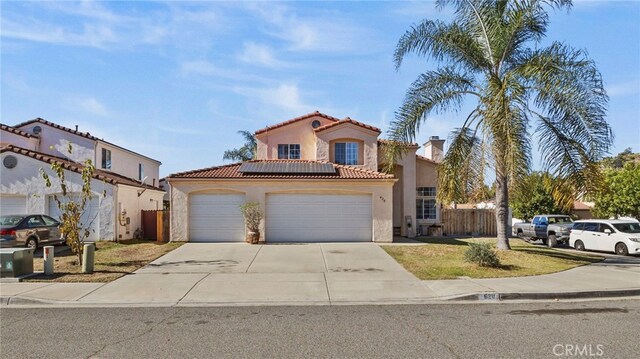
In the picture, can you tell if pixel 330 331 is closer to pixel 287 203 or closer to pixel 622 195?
pixel 287 203

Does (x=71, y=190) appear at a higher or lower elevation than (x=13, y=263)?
higher

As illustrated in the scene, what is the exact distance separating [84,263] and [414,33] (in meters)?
12.9

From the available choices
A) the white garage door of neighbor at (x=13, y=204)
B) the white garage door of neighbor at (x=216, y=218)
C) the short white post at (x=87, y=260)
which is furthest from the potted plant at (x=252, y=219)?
the white garage door of neighbor at (x=13, y=204)

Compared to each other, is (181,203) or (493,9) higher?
(493,9)

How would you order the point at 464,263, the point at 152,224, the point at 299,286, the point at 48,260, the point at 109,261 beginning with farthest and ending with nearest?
the point at 152,224 → the point at 109,261 → the point at 464,263 → the point at 48,260 → the point at 299,286

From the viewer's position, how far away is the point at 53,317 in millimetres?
8133

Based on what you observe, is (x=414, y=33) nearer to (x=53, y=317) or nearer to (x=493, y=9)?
(x=493, y=9)

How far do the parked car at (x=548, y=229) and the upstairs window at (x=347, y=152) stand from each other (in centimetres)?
1071

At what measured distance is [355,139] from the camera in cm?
2422

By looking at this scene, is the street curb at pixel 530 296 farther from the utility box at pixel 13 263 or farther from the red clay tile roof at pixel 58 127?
the red clay tile roof at pixel 58 127

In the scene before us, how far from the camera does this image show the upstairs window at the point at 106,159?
27628 millimetres

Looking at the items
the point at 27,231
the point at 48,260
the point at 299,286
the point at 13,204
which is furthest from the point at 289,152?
the point at 299,286

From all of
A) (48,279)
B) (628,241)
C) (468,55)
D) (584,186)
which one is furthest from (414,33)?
(48,279)

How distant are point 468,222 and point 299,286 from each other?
1958cm
